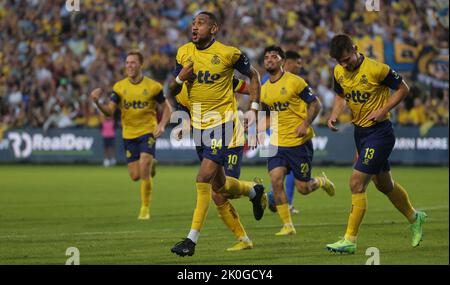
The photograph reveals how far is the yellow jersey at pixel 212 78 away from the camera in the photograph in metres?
11.3

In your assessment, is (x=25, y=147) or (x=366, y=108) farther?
(x=25, y=147)

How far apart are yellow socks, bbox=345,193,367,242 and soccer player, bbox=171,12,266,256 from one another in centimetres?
158

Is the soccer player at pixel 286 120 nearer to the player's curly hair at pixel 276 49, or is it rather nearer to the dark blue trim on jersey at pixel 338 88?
the player's curly hair at pixel 276 49

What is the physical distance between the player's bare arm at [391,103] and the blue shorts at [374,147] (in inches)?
12.3

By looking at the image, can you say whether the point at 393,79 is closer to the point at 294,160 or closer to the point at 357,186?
the point at 357,186

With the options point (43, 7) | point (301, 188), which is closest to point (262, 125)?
point (301, 188)

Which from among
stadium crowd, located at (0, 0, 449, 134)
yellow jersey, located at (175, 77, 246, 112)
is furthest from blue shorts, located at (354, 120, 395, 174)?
stadium crowd, located at (0, 0, 449, 134)

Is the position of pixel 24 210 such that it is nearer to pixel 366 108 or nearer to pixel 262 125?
pixel 262 125

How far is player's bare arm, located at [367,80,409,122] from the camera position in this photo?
37.0 ft

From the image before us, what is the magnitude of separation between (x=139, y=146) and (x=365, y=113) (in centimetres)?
600

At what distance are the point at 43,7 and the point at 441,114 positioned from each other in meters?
16.4

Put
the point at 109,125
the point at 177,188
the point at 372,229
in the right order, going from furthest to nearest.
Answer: the point at 109,125 → the point at 177,188 → the point at 372,229

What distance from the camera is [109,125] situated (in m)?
32.6

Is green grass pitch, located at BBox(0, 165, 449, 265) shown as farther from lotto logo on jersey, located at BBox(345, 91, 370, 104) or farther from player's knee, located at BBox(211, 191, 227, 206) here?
lotto logo on jersey, located at BBox(345, 91, 370, 104)
